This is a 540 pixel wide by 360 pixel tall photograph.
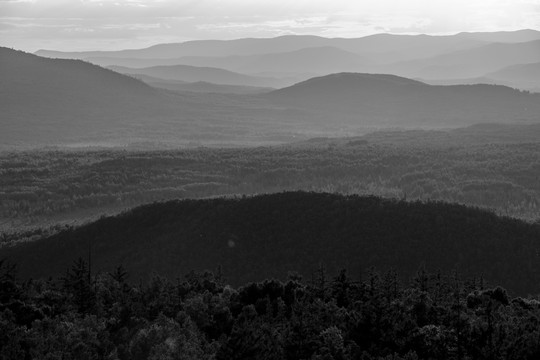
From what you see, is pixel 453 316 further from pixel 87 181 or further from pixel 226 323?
pixel 87 181

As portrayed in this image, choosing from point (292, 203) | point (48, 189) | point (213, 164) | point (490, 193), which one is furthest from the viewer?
point (213, 164)

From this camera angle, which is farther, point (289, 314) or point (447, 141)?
point (447, 141)

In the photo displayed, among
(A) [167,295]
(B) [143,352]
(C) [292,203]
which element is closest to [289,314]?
(A) [167,295]

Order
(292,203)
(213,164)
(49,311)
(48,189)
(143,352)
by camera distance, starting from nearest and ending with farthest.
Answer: (143,352), (49,311), (292,203), (48,189), (213,164)

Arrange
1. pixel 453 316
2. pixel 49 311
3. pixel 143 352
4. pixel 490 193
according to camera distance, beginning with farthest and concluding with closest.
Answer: pixel 490 193 → pixel 49 311 → pixel 453 316 → pixel 143 352

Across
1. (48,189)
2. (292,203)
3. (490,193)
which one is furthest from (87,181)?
(490,193)

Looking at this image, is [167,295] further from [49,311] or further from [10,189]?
[10,189]
